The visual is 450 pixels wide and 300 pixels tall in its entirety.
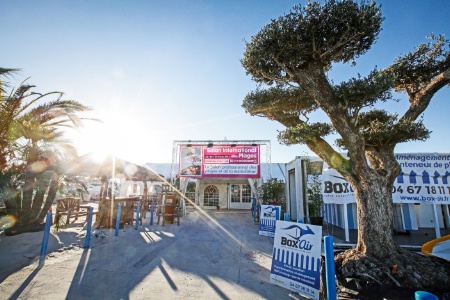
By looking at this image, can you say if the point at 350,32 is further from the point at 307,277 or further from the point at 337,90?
the point at 307,277

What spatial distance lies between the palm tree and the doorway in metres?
13.5

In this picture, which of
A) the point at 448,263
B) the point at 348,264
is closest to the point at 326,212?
the point at 448,263

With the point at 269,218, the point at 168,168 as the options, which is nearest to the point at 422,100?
the point at 269,218

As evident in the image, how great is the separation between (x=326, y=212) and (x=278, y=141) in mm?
6777

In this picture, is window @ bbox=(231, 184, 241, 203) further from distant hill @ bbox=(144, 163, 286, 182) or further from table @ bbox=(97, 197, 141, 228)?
table @ bbox=(97, 197, 141, 228)

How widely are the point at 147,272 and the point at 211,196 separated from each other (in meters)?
15.6

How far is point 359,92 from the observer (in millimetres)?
3693

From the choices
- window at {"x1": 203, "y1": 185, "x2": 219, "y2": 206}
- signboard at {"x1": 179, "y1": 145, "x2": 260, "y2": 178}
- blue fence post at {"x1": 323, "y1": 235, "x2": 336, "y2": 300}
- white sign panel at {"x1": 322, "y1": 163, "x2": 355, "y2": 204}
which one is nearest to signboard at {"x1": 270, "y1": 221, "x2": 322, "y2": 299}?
blue fence post at {"x1": 323, "y1": 235, "x2": 336, "y2": 300}

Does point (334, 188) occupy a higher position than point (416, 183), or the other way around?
point (416, 183)

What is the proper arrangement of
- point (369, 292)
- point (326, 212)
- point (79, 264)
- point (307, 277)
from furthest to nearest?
point (326, 212)
point (79, 264)
point (307, 277)
point (369, 292)

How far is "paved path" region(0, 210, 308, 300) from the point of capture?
3.14m

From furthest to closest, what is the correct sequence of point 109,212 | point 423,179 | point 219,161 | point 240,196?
point 240,196
point 219,161
point 109,212
point 423,179

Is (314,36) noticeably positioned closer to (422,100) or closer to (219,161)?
(422,100)

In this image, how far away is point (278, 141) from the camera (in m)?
5.00
